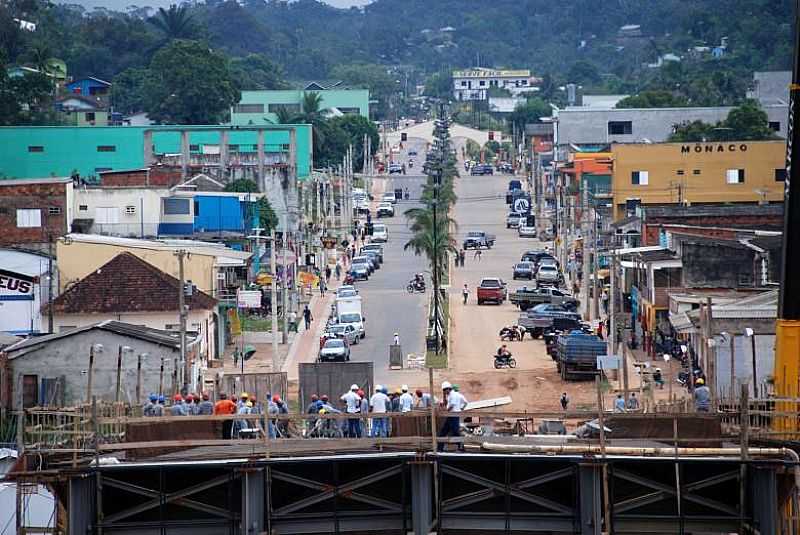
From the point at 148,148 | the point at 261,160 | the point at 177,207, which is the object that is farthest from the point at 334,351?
the point at 148,148

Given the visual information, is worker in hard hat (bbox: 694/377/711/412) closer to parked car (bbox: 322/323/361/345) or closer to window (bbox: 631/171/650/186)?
parked car (bbox: 322/323/361/345)

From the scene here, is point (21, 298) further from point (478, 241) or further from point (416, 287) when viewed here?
point (478, 241)

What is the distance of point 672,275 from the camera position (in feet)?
190

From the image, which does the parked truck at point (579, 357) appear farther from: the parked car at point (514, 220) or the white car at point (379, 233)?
the parked car at point (514, 220)

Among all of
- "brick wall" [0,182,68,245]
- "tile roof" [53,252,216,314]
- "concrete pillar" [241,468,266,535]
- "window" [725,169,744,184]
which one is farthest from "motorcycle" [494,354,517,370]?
"window" [725,169,744,184]

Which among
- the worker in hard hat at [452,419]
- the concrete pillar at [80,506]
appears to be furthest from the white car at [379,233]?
the concrete pillar at [80,506]

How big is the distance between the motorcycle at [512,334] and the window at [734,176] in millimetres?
29414

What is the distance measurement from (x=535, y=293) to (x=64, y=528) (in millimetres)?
44040

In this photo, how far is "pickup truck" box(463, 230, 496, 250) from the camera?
9175 cm

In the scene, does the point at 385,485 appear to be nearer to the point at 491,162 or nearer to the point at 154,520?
the point at 154,520

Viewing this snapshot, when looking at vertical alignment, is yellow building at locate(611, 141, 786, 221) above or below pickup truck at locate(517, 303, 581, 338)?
above

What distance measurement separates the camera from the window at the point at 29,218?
6075 centimetres

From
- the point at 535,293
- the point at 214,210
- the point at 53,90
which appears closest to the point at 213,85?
the point at 53,90

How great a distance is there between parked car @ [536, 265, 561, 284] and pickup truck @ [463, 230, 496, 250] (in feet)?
52.6
